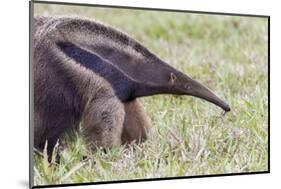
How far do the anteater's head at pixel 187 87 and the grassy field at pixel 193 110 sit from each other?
25cm

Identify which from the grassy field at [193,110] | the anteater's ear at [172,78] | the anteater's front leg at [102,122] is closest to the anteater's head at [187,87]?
the anteater's ear at [172,78]

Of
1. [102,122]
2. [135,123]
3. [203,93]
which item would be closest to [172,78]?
[203,93]

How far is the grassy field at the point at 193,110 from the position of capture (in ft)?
15.9

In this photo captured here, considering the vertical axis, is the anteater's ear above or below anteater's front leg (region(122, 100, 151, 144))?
above

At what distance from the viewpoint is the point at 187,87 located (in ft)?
16.6

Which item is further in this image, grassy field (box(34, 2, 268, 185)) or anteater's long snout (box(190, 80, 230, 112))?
anteater's long snout (box(190, 80, 230, 112))

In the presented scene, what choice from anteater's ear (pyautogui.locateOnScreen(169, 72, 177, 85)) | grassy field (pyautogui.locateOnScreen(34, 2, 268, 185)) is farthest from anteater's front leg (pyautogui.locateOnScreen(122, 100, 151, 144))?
anteater's ear (pyautogui.locateOnScreen(169, 72, 177, 85))

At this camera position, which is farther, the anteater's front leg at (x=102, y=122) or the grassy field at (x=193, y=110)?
the grassy field at (x=193, y=110)

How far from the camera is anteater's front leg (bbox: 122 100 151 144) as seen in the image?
16.1 feet

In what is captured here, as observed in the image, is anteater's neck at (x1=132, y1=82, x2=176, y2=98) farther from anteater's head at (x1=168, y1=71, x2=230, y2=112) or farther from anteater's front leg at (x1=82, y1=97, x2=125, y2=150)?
anteater's front leg at (x1=82, y1=97, x2=125, y2=150)

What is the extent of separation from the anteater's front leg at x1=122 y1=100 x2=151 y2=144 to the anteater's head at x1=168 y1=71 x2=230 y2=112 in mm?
346

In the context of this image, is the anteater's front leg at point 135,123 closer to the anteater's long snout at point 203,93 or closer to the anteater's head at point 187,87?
the anteater's head at point 187,87
